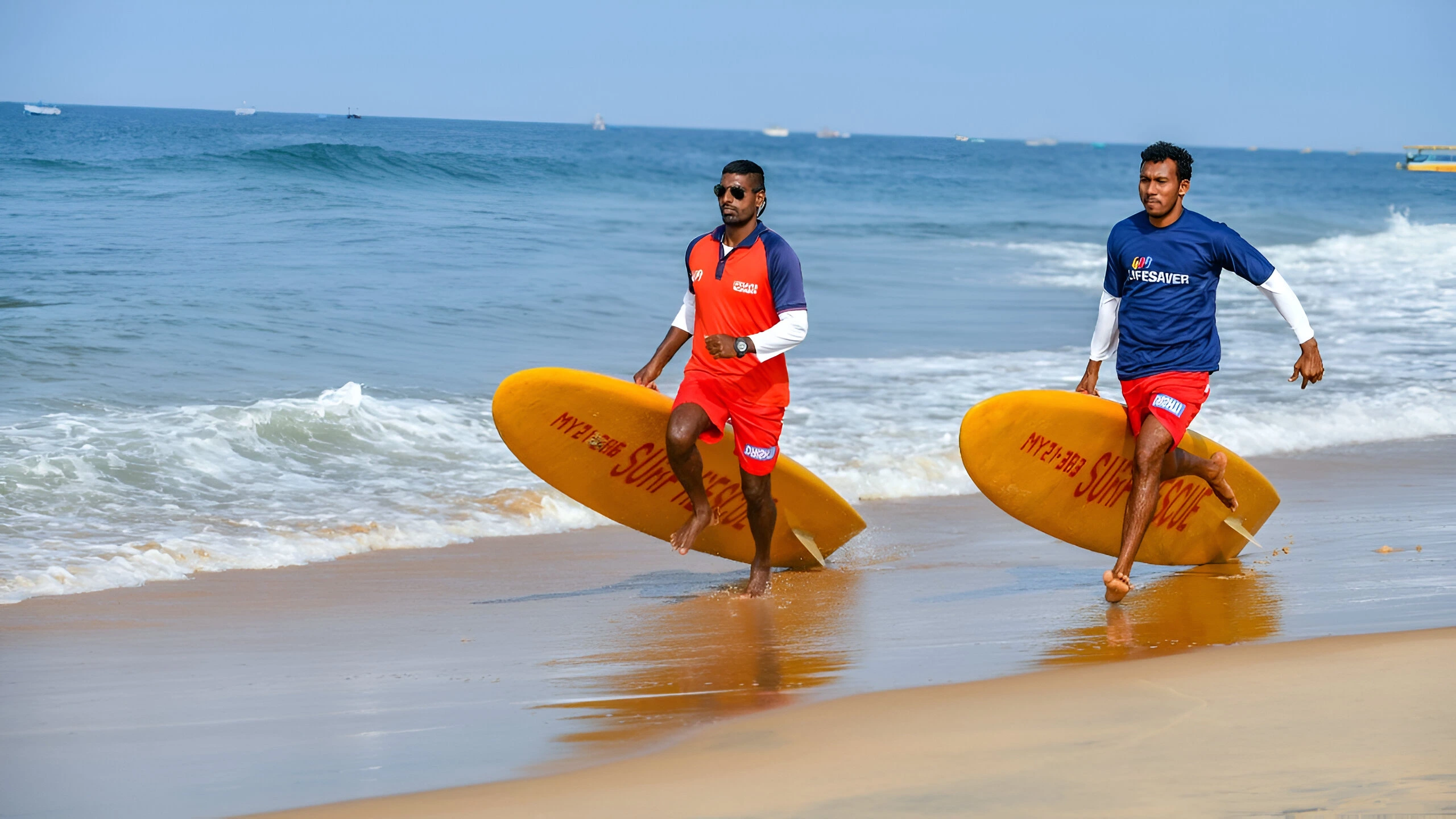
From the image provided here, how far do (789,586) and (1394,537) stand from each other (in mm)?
2670

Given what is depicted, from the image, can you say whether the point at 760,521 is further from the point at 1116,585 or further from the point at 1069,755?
the point at 1069,755

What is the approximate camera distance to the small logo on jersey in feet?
15.8

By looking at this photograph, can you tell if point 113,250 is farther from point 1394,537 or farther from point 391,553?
point 1394,537

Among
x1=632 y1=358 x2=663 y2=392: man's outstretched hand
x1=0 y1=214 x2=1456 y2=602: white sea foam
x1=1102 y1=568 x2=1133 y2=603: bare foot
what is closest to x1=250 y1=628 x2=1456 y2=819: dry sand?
x1=1102 y1=568 x2=1133 y2=603: bare foot

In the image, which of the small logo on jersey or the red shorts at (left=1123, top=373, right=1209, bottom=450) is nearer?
the red shorts at (left=1123, top=373, right=1209, bottom=450)

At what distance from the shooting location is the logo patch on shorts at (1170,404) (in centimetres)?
453

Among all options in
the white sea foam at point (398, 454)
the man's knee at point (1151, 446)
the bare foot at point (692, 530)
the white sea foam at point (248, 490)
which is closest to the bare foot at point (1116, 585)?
the man's knee at point (1151, 446)

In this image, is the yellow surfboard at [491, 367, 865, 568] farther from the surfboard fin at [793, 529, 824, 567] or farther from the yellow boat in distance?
the yellow boat in distance

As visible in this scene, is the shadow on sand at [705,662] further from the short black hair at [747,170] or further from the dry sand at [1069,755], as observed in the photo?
the short black hair at [747,170]

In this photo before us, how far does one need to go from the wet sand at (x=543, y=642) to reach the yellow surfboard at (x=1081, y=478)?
6.1 inches

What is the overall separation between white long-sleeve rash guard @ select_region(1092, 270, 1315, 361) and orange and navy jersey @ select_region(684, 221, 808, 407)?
110 cm

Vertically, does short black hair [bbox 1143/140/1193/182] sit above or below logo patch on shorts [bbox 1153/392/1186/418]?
above

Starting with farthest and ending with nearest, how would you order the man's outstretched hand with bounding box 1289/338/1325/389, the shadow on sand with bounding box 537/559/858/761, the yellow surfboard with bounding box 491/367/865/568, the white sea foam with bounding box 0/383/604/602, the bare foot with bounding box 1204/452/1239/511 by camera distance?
the white sea foam with bounding box 0/383/604/602, the yellow surfboard with bounding box 491/367/865/568, the bare foot with bounding box 1204/452/1239/511, the man's outstretched hand with bounding box 1289/338/1325/389, the shadow on sand with bounding box 537/559/858/761

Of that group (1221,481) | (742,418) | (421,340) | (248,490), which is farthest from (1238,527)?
(421,340)
